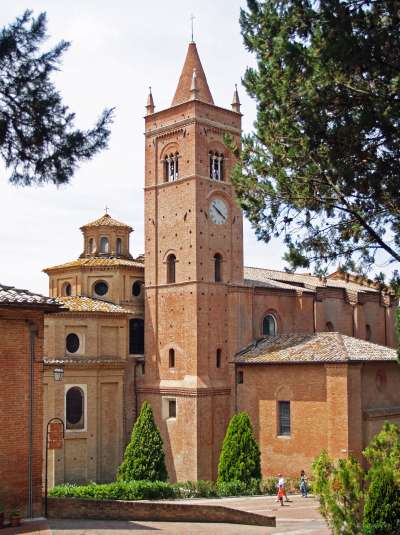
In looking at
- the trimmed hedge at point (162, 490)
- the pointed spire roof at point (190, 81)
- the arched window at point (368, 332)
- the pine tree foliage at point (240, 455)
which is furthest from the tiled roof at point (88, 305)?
the arched window at point (368, 332)

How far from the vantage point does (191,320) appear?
3281 centimetres

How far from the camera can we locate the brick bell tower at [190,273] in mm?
32469

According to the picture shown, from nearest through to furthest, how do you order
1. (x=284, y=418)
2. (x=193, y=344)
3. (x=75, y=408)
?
(x=284, y=418)
(x=193, y=344)
(x=75, y=408)

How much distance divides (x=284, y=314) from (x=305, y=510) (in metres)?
13.5

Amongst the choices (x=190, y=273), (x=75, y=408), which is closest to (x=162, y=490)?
(x=75, y=408)

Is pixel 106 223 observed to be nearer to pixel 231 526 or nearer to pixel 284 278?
pixel 284 278

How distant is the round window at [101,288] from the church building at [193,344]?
0.06 m

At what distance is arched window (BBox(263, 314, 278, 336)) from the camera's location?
36.0 metres

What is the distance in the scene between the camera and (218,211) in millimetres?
34688

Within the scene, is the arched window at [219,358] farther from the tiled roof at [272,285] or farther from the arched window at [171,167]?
the arched window at [171,167]

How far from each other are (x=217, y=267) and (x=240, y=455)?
9.16m

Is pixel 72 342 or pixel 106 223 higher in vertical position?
pixel 106 223

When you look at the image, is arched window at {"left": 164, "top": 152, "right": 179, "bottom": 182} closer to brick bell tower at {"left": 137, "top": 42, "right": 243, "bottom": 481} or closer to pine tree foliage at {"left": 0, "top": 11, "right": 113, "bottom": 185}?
brick bell tower at {"left": 137, "top": 42, "right": 243, "bottom": 481}

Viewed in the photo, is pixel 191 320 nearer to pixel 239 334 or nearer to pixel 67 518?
pixel 239 334
